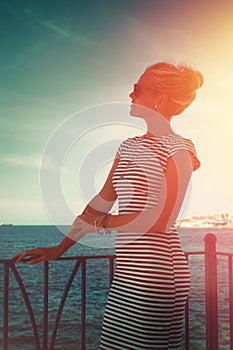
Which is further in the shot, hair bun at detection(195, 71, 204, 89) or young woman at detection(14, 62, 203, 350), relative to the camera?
hair bun at detection(195, 71, 204, 89)

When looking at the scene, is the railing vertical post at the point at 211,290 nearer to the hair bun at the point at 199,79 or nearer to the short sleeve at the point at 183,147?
the short sleeve at the point at 183,147

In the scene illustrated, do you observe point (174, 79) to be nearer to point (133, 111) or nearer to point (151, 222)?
point (133, 111)

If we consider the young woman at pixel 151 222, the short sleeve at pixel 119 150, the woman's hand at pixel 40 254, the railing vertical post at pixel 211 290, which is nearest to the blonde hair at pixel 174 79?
the young woman at pixel 151 222

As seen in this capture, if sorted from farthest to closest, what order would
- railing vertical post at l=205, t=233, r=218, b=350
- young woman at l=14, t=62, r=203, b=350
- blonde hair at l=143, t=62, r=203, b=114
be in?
1. railing vertical post at l=205, t=233, r=218, b=350
2. blonde hair at l=143, t=62, r=203, b=114
3. young woman at l=14, t=62, r=203, b=350

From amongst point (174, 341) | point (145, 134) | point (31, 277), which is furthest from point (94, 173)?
point (31, 277)

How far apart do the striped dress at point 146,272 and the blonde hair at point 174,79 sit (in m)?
0.18

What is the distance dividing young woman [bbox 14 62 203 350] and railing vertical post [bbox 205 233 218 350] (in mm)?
1451

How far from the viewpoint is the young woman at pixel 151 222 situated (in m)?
1.69

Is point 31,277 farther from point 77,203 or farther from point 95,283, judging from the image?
point 77,203

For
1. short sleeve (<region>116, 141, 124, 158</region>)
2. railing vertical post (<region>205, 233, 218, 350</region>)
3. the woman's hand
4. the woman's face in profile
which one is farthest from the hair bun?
railing vertical post (<region>205, 233, 218, 350</region>)

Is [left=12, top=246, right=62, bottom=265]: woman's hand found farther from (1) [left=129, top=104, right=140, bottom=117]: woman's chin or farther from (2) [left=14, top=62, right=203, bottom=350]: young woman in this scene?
(1) [left=129, top=104, right=140, bottom=117]: woman's chin

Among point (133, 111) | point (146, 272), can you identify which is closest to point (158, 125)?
point (133, 111)

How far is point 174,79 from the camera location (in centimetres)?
180

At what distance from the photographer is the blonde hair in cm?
180
